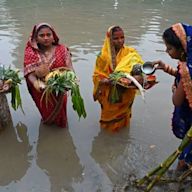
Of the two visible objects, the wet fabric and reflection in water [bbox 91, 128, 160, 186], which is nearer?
the wet fabric

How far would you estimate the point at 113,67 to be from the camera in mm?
4801

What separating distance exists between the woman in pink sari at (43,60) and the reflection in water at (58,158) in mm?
368

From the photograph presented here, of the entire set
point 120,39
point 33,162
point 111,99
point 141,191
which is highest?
point 120,39

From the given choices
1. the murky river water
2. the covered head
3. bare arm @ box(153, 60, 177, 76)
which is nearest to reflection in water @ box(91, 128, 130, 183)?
the murky river water

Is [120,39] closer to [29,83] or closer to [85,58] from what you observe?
[29,83]

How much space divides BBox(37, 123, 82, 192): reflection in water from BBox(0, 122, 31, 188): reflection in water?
0.21 m

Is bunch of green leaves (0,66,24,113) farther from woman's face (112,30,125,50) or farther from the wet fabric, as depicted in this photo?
the wet fabric

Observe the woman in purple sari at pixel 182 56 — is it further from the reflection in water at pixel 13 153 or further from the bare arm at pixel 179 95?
the reflection in water at pixel 13 153

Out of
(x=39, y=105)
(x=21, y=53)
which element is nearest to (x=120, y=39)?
(x=39, y=105)

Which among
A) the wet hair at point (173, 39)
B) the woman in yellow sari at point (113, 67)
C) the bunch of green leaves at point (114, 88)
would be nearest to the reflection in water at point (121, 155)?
the woman in yellow sari at point (113, 67)

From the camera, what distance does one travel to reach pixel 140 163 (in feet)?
14.7

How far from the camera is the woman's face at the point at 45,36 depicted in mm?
4738

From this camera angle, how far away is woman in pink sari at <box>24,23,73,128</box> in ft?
15.6

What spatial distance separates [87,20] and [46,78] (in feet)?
27.7
